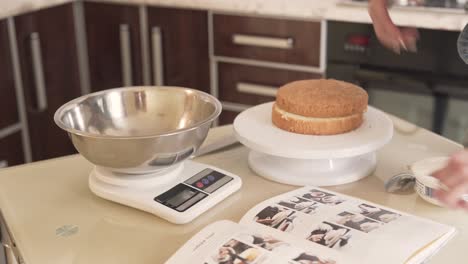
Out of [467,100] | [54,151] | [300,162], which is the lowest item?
[54,151]

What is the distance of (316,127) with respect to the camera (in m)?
1.01

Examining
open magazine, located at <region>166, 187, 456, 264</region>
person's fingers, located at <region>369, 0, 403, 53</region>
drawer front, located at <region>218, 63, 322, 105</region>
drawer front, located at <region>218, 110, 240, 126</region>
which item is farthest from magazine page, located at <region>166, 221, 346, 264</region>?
drawer front, located at <region>218, 110, 240, 126</region>

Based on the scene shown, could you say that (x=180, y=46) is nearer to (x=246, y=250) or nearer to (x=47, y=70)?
(x=47, y=70)

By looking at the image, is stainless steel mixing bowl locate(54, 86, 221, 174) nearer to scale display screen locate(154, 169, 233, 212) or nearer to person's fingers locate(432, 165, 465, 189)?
scale display screen locate(154, 169, 233, 212)

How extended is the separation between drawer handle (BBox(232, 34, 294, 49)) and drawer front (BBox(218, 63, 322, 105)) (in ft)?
0.29

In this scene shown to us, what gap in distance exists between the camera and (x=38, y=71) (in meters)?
2.15

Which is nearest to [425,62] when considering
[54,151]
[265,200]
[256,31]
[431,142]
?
[256,31]

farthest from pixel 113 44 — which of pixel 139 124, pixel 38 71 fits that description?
pixel 139 124

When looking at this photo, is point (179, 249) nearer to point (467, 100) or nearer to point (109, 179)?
point (109, 179)

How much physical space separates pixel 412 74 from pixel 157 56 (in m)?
0.92

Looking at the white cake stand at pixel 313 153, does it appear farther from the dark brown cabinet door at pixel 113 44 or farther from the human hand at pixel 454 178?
the dark brown cabinet door at pixel 113 44

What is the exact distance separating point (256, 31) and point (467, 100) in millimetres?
717

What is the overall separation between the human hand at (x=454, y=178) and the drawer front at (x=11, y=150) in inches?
67.3

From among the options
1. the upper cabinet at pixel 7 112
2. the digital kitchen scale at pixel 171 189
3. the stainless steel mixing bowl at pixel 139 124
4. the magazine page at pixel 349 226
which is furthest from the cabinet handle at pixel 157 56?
the magazine page at pixel 349 226
